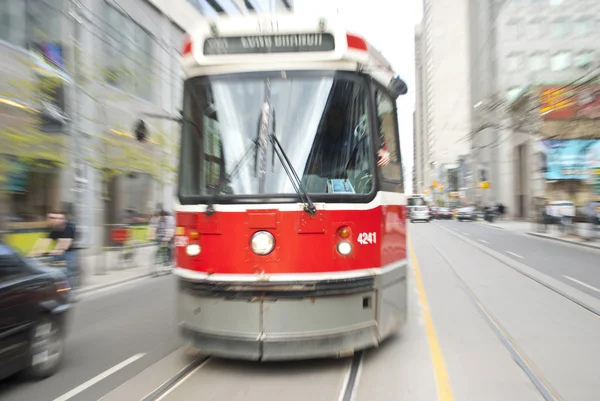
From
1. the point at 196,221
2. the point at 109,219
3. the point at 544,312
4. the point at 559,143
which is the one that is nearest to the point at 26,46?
the point at 109,219

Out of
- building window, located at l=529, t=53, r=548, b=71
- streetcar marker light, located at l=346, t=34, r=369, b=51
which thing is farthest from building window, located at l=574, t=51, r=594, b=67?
streetcar marker light, located at l=346, t=34, r=369, b=51

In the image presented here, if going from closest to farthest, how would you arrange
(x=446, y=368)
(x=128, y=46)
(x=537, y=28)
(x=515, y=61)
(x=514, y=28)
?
1. (x=446, y=368)
2. (x=128, y=46)
3. (x=537, y=28)
4. (x=514, y=28)
5. (x=515, y=61)

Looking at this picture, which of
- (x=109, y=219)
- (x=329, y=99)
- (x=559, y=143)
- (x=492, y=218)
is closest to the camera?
(x=329, y=99)

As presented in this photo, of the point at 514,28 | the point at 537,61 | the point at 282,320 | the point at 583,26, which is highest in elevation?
the point at 514,28

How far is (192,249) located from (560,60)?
59.7 meters

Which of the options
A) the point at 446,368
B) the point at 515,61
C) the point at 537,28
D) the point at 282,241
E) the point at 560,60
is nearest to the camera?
the point at 282,241

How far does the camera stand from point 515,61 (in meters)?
59.5

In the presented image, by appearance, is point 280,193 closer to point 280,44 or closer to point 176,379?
point 280,44

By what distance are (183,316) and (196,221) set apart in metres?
0.98

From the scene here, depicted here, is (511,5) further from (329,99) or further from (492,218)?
(329,99)

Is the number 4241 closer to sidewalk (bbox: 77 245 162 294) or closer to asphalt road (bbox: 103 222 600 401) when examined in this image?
asphalt road (bbox: 103 222 600 401)

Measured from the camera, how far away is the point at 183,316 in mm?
5691

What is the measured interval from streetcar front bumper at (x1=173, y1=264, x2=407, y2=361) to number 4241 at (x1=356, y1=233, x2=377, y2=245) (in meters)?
0.35

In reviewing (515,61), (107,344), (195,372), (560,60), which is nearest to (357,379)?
(195,372)
